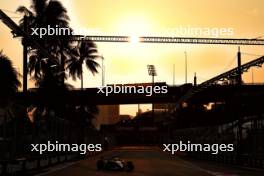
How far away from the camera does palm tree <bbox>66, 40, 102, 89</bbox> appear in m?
83.8

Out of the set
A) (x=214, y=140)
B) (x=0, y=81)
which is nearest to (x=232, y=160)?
(x=214, y=140)

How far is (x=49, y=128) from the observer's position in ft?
124

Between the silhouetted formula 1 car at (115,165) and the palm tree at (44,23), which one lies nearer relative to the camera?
the silhouetted formula 1 car at (115,165)

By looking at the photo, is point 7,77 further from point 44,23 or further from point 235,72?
point 235,72

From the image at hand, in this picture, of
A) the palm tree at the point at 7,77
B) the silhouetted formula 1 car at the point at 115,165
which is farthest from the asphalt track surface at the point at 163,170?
the palm tree at the point at 7,77

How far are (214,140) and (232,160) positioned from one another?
6.32 meters

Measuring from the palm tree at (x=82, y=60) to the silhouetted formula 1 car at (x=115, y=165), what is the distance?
2002 inches

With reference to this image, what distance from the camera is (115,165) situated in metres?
31.5

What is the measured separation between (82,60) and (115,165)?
56535 mm

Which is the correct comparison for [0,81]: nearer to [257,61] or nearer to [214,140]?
[214,140]

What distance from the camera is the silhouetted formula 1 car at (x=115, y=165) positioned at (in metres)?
30.8

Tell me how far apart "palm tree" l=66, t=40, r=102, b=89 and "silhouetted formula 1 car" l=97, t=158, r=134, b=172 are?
50.9 metres

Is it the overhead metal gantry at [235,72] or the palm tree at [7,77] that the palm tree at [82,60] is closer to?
the overhead metal gantry at [235,72]

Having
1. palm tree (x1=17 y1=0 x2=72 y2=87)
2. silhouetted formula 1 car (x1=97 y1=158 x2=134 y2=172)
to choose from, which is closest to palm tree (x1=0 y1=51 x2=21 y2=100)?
silhouetted formula 1 car (x1=97 y1=158 x2=134 y2=172)
